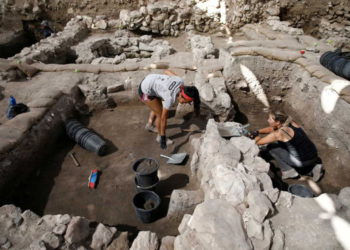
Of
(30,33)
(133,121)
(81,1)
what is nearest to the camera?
(133,121)

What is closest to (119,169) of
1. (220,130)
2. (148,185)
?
(148,185)

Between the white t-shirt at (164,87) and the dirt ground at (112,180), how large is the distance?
3.76 feet

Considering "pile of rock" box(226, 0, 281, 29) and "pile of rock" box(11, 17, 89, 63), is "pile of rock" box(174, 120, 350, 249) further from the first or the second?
"pile of rock" box(226, 0, 281, 29)

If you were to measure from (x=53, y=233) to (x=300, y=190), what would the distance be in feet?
12.0

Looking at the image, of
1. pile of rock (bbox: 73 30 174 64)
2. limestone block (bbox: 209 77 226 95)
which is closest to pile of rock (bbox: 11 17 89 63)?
pile of rock (bbox: 73 30 174 64)

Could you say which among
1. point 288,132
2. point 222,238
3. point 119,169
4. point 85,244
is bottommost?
point 119,169

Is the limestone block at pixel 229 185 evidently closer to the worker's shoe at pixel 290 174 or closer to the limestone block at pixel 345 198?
the limestone block at pixel 345 198

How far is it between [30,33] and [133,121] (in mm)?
11104

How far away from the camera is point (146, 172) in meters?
3.54

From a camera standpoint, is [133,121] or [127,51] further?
[127,51]

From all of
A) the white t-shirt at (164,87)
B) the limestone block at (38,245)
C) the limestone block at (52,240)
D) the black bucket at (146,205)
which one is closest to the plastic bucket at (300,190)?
the black bucket at (146,205)

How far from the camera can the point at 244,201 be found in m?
2.54

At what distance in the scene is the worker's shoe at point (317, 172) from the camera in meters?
4.03

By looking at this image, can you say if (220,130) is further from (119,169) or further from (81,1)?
(81,1)
